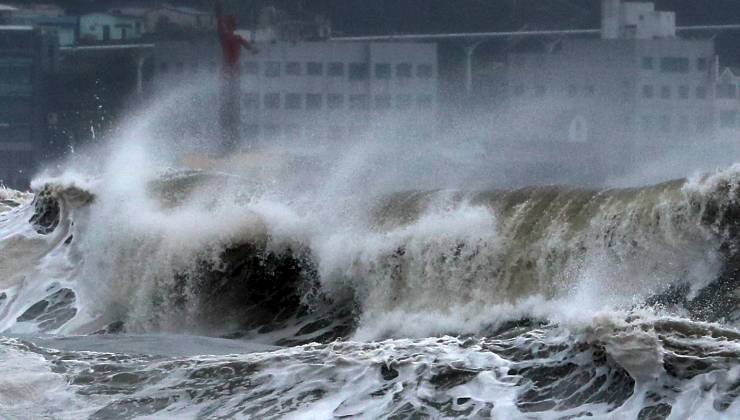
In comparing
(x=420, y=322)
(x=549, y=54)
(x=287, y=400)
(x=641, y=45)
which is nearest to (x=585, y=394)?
(x=287, y=400)

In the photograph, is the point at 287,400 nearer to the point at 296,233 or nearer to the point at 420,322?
the point at 420,322

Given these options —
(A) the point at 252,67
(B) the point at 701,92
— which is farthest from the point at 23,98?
(B) the point at 701,92

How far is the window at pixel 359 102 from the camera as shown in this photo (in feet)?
151

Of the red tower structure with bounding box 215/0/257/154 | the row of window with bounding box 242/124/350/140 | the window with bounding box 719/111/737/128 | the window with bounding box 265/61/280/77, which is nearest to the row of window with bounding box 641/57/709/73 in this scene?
the window with bounding box 719/111/737/128

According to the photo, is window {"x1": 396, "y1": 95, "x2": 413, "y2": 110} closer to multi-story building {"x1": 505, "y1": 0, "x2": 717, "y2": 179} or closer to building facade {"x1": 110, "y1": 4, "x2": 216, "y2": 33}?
multi-story building {"x1": 505, "y1": 0, "x2": 717, "y2": 179}

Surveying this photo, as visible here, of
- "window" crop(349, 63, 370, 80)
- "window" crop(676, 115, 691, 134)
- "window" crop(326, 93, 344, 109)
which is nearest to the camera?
"window" crop(676, 115, 691, 134)

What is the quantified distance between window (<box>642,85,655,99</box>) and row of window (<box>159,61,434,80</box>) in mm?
8546

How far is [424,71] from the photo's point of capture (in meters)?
48.0

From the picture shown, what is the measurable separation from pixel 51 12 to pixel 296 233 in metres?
46.6

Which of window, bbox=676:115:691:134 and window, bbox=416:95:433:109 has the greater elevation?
window, bbox=416:95:433:109

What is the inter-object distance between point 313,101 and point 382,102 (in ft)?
7.48

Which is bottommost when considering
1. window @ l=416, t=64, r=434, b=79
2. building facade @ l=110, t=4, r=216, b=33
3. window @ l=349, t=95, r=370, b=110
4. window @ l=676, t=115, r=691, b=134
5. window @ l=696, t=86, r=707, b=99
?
window @ l=676, t=115, r=691, b=134

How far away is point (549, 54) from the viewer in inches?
1842

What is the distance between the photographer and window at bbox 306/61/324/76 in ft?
156
